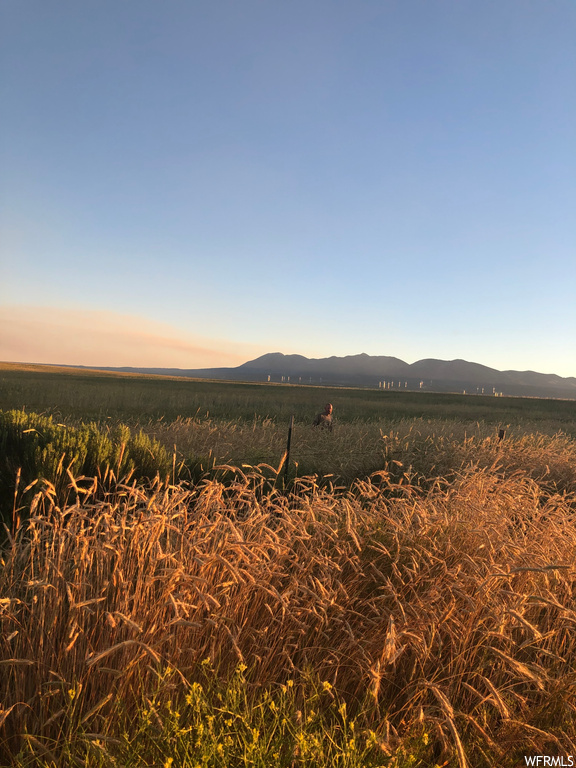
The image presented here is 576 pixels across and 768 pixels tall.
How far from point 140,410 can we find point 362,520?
22.5m

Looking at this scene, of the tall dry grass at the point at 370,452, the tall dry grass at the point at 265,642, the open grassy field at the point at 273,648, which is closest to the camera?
the open grassy field at the point at 273,648

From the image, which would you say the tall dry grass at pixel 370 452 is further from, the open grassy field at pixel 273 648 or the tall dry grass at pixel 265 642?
the tall dry grass at pixel 265 642

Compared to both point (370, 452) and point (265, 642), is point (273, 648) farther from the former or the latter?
point (370, 452)

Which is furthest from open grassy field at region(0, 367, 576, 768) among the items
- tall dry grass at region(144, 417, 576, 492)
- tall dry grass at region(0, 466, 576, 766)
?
tall dry grass at region(144, 417, 576, 492)

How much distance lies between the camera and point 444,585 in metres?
3.69

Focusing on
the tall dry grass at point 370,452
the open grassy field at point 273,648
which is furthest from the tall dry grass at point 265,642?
the tall dry grass at point 370,452

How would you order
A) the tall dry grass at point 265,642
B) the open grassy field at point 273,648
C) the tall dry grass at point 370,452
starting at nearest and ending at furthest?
the open grassy field at point 273,648, the tall dry grass at point 265,642, the tall dry grass at point 370,452

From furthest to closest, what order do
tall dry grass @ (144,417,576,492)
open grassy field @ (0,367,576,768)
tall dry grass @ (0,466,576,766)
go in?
1. tall dry grass @ (144,417,576,492)
2. tall dry grass @ (0,466,576,766)
3. open grassy field @ (0,367,576,768)

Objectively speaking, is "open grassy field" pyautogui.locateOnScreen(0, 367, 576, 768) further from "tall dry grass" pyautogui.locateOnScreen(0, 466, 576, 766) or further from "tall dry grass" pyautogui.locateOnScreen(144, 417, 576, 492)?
"tall dry grass" pyautogui.locateOnScreen(144, 417, 576, 492)

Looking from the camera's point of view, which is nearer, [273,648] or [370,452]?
[273,648]

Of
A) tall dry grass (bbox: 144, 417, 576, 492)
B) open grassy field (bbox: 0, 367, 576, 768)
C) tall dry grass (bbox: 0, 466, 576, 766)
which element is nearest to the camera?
open grassy field (bbox: 0, 367, 576, 768)

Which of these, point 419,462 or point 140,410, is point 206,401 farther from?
point 419,462

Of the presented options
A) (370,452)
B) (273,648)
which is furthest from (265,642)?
(370,452)

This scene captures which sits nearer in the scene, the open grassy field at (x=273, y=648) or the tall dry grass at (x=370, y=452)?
the open grassy field at (x=273, y=648)
